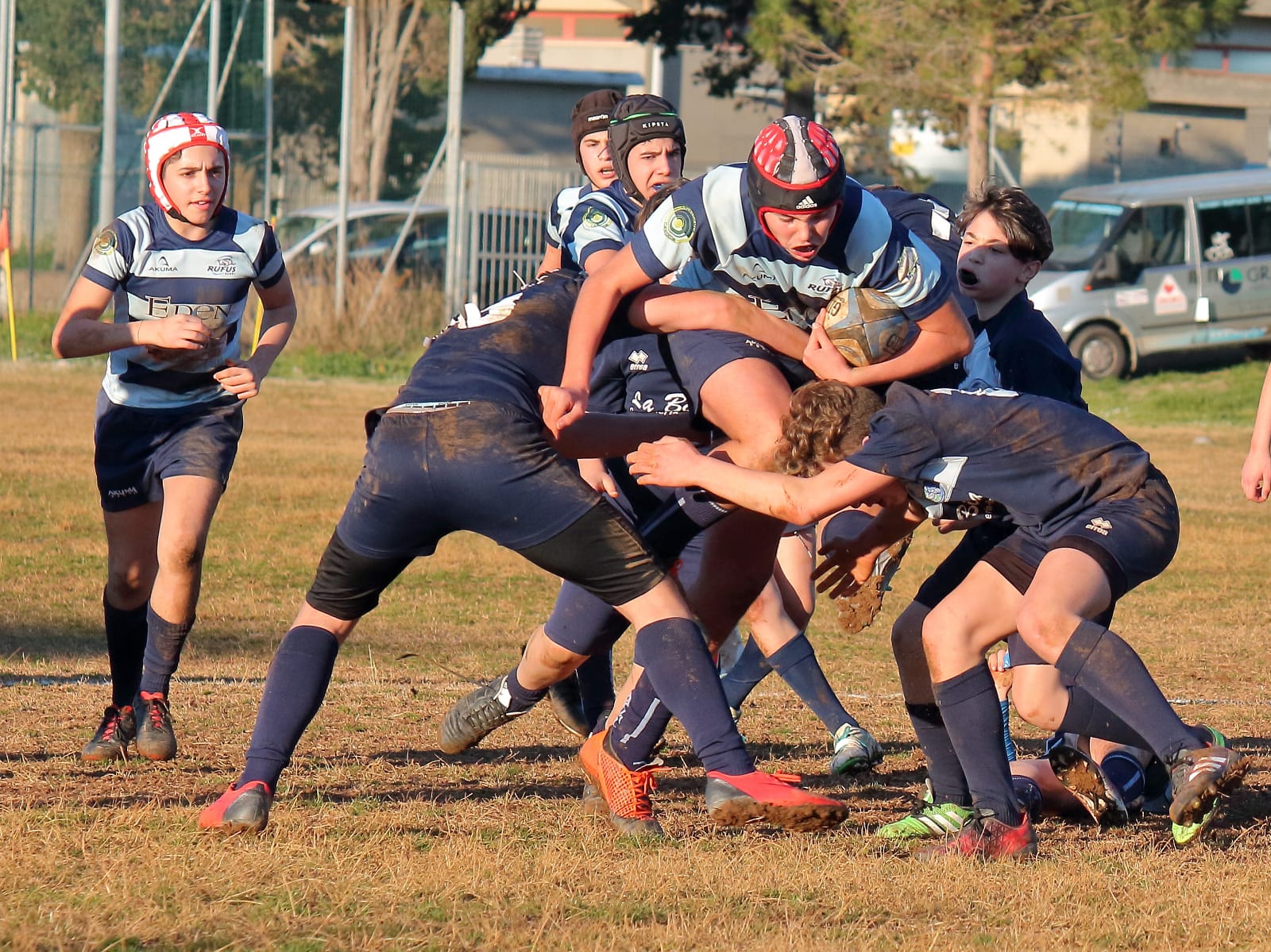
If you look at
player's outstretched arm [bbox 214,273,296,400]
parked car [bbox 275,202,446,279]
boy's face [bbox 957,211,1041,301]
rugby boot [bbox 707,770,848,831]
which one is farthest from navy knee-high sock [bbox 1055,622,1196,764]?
parked car [bbox 275,202,446,279]

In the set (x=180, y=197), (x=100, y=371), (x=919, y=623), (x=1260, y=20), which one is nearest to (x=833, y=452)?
(x=919, y=623)

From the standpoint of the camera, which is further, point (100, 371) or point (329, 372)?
point (329, 372)

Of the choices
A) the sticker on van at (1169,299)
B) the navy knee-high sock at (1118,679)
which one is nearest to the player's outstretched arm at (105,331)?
the navy knee-high sock at (1118,679)

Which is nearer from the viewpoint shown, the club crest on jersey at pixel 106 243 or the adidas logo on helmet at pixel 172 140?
the adidas logo on helmet at pixel 172 140

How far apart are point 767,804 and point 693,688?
0.37 meters

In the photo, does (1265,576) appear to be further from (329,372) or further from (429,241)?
(429,241)

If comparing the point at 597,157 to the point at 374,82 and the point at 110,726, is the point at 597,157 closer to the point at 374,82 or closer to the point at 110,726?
the point at 110,726

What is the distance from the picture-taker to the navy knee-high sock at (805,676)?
6.14 meters

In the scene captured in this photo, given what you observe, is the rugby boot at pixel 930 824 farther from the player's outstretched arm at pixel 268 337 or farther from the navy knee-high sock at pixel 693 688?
the player's outstretched arm at pixel 268 337

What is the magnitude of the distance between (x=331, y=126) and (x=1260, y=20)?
87.0ft

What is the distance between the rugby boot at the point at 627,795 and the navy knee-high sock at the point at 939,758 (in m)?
0.86

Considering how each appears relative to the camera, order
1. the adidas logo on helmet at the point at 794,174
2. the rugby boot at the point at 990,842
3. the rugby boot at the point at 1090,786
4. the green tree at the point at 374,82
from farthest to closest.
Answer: the green tree at the point at 374,82
the rugby boot at the point at 1090,786
the rugby boot at the point at 990,842
the adidas logo on helmet at the point at 794,174

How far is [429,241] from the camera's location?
23625mm

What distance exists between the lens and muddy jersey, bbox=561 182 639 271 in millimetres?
5477
